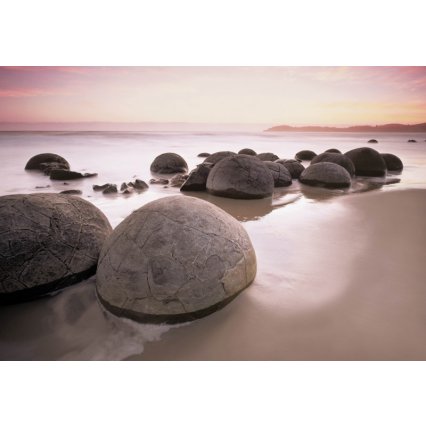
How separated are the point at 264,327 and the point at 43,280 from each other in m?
1.86

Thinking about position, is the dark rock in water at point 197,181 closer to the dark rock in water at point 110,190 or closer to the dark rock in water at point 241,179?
the dark rock in water at point 241,179

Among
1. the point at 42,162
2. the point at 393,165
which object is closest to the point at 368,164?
the point at 393,165

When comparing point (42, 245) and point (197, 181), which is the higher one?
point (42, 245)

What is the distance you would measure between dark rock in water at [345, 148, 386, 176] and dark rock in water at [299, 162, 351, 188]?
2.39 m

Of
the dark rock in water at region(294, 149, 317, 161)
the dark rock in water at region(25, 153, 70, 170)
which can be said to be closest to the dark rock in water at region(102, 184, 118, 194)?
the dark rock in water at region(25, 153, 70, 170)

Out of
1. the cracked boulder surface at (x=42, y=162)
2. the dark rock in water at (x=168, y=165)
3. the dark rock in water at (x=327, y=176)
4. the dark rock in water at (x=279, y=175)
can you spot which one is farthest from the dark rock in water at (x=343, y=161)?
the cracked boulder surface at (x=42, y=162)

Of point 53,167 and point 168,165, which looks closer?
point 53,167

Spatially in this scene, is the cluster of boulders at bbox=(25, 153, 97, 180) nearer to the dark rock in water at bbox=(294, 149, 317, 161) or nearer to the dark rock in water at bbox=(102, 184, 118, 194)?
the dark rock in water at bbox=(102, 184, 118, 194)

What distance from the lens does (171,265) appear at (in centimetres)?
225

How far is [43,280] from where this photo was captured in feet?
8.54

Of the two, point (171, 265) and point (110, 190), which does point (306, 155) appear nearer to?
point (110, 190)

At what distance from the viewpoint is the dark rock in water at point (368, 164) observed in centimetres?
984

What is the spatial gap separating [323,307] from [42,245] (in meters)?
2.44

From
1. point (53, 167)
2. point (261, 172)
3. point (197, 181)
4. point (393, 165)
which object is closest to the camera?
point (261, 172)
